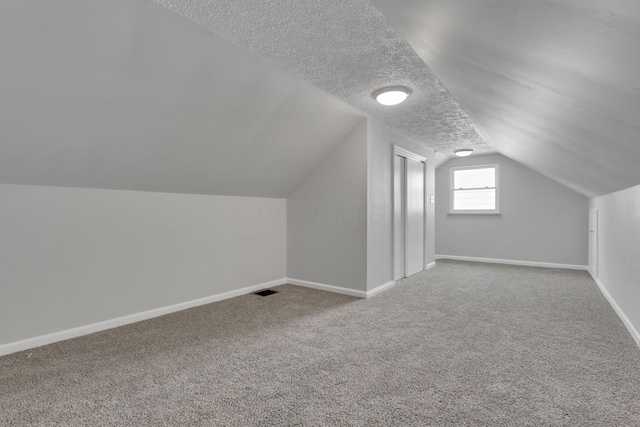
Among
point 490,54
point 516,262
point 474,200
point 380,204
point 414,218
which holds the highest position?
point 490,54

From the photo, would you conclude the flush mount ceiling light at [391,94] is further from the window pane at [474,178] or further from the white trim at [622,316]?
the window pane at [474,178]

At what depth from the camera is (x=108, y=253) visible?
2756 millimetres

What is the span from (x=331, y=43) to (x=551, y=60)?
1390 millimetres

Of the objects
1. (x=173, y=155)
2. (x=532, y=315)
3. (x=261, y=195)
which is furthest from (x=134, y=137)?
(x=532, y=315)

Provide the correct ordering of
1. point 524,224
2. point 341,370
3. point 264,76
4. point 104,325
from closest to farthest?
1. point 341,370
2. point 264,76
3. point 104,325
4. point 524,224

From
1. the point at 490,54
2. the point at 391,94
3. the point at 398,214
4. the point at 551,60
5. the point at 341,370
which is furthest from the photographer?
the point at 398,214

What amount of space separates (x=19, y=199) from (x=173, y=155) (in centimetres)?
112

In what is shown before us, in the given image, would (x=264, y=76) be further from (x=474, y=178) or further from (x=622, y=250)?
(x=474, y=178)

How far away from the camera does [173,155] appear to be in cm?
280

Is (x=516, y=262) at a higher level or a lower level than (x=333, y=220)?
lower

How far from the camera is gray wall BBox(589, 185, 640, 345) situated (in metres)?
2.47

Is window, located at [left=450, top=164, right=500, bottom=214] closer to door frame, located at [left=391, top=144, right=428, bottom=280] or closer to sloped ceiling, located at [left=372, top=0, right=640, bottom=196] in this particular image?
door frame, located at [left=391, top=144, right=428, bottom=280]

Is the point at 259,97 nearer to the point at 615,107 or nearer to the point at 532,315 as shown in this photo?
the point at 615,107

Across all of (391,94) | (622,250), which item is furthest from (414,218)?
(391,94)
